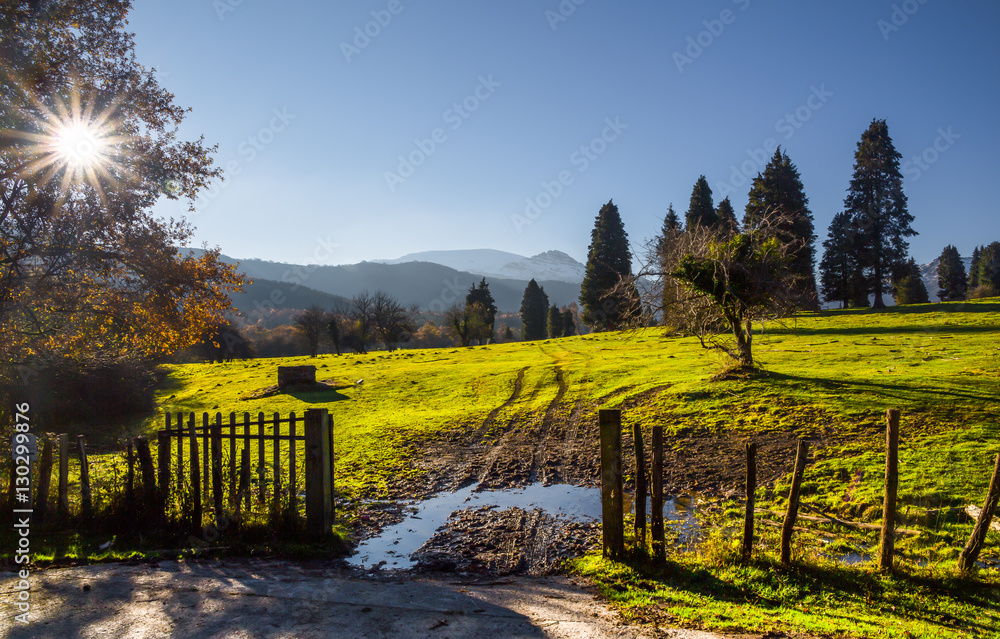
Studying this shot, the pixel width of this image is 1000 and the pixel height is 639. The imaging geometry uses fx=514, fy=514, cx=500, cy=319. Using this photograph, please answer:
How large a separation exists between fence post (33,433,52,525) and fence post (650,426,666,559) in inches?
370

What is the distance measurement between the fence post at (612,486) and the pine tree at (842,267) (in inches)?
2069

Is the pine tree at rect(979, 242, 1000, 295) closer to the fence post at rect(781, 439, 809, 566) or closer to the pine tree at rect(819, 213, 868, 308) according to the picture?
the pine tree at rect(819, 213, 868, 308)

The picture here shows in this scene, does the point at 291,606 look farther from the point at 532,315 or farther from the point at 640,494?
the point at 532,315

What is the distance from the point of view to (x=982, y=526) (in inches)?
220

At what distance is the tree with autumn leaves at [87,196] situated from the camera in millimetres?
11172

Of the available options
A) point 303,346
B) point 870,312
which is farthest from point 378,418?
point 303,346

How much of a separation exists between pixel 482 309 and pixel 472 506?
196 feet

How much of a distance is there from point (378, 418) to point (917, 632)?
52.8ft

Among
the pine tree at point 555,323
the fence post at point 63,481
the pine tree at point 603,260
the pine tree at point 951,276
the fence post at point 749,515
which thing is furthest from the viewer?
the pine tree at point 555,323

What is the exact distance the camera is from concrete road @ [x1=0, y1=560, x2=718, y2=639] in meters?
4.84

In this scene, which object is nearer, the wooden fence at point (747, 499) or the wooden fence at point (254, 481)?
the wooden fence at point (747, 499)

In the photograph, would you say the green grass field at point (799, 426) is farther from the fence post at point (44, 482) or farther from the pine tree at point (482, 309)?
the pine tree at point (482, 309)

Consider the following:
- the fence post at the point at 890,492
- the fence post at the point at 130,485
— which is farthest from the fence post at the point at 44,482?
the fence post at the point at 890,492

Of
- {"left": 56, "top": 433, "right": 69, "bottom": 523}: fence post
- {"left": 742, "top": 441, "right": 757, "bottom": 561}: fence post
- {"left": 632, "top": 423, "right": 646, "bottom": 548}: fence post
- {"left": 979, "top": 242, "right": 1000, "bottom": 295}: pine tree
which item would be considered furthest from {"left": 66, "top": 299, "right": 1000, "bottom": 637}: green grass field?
{"left": 979, "top": 242, "right": 1000, "bottom": 295}: pine tree
